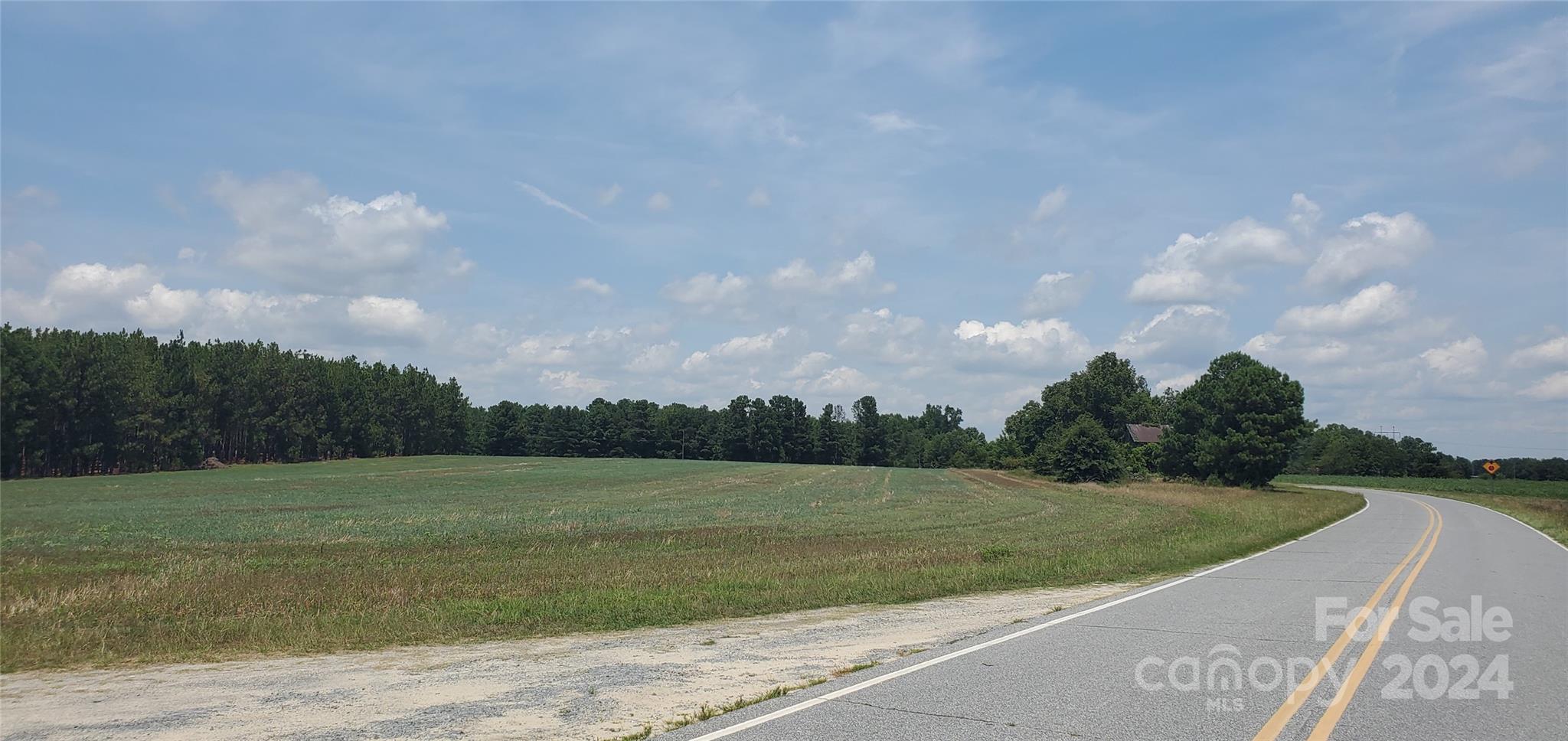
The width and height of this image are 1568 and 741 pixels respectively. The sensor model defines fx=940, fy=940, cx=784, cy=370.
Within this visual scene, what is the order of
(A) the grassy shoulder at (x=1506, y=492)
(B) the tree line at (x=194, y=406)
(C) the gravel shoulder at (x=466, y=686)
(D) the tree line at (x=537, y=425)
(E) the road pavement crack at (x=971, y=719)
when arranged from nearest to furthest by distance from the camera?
(E) the road pavement crack at (x=971, y=719) < (C) the gravel shoulder at (x=466, y=686) < (A) the grassy shoulder at (x=1506, y=492) < (B) the tree line at (x=194, y=406) < (D) the tree line at (x=537, y=425)

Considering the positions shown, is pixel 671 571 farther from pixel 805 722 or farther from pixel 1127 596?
pixel 805 722

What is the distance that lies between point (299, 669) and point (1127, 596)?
12705mm

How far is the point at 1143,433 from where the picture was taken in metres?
134

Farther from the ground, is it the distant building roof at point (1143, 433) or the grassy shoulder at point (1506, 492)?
the distant building roof at point (1143, 433)

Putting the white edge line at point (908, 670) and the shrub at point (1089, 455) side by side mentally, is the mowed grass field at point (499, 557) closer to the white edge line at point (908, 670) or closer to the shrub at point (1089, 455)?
the white edge line at point (908, 670)

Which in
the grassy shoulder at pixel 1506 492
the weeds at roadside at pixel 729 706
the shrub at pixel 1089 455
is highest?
the shrub at pixel 1089 455

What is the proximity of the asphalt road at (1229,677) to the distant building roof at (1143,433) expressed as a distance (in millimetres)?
119468

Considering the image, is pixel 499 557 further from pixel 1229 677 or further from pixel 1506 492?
pixel 1506 492

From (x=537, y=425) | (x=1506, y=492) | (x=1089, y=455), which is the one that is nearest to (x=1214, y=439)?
(x=1089, y=455)

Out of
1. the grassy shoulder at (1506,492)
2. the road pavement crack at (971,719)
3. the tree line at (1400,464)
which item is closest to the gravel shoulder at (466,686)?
the road pavement crack at (971,719)

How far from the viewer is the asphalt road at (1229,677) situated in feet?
25.2

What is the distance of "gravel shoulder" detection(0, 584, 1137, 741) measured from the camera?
8.12 metres

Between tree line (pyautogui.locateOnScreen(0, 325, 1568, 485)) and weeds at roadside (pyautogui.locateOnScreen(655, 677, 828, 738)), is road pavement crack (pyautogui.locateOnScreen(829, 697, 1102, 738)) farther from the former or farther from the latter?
tree line (pyautogui.locateOnScreen(0, 325, 1568, 485))

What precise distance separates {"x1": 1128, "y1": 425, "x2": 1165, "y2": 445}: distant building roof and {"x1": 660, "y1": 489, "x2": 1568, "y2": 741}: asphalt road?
119 meters
